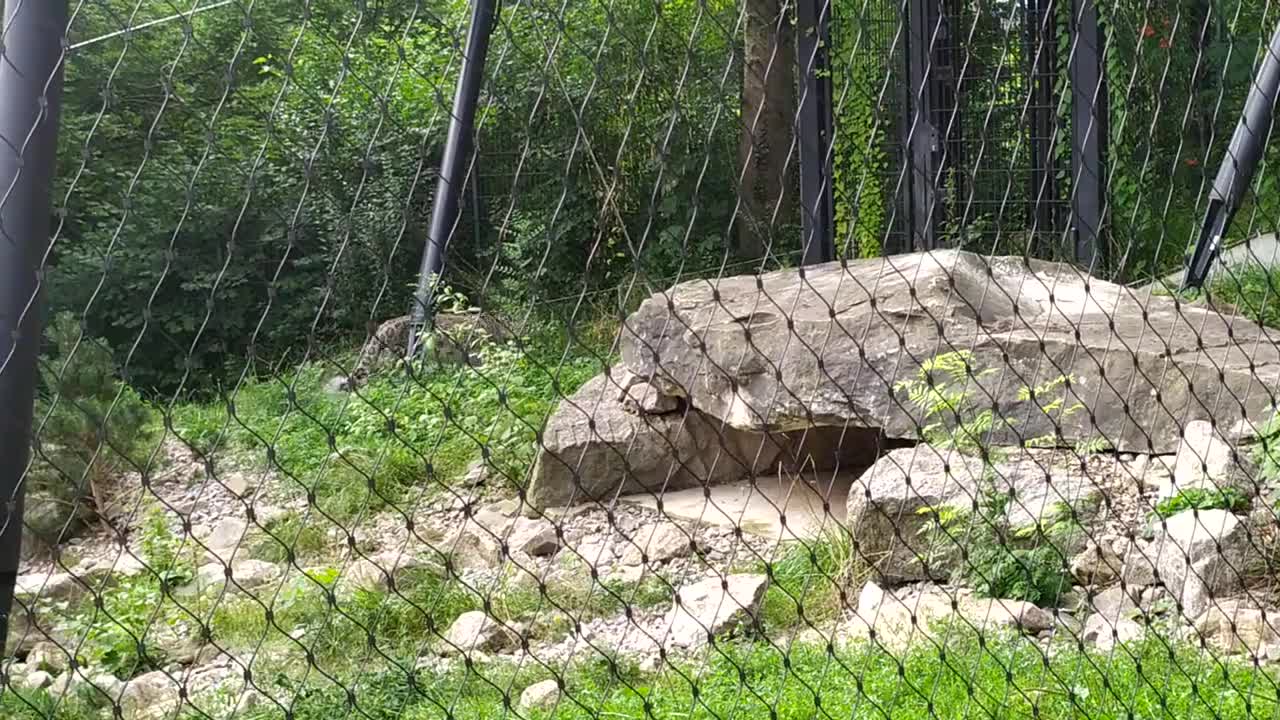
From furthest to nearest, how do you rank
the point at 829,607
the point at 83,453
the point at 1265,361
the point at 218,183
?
the point at 218,183, the point at 83,453, the point at 1265,361, the point at 829,607

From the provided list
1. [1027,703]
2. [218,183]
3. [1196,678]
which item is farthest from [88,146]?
[218,183]

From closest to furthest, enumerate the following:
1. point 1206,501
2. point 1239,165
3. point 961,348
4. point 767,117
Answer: point 1206,501
point 961,348
point 1239,165
point 767,117

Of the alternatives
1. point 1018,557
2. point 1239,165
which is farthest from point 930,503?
point 1239,165

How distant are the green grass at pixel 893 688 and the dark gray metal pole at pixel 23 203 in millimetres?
889

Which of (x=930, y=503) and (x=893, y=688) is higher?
(x=893, y=688)

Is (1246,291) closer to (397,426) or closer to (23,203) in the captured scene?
(397,426)

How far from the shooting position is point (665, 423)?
19.2 ft

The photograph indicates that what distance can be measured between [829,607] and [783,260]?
14.9 feet

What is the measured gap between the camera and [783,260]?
858cm

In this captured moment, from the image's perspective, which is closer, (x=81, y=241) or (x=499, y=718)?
(x=499, y=718)

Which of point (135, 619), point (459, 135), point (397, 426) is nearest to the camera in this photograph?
point (135, 619)

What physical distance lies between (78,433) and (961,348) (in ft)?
11.5

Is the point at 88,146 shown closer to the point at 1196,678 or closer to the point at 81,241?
the point at 1196,678

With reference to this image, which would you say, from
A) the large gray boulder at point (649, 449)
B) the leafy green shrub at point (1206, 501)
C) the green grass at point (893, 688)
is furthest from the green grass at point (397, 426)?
the leafy green shrub at point (1206, 501)
